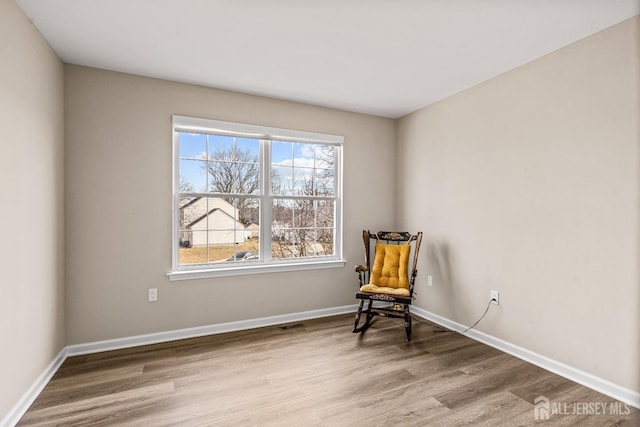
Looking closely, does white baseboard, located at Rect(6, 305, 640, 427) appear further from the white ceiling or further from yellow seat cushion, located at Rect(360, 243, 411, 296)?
the white ceiling

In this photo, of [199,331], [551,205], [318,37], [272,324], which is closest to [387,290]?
[272,324]

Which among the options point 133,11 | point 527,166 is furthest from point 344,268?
point 133,11

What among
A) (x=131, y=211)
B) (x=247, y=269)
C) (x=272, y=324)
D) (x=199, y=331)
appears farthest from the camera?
(x=272, y=324)

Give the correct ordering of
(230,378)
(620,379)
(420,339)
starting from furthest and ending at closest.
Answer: (420,339)
(230,378)
(620,379)

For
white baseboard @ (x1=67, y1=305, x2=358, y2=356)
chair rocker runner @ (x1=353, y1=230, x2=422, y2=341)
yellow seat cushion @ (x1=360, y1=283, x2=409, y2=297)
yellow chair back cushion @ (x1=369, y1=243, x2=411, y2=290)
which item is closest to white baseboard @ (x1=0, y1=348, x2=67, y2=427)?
white baseboard @ (x1=67, y1=305, x2=358, y2=356)

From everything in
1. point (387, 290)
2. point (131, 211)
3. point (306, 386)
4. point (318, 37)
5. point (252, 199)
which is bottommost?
point (306, 386)

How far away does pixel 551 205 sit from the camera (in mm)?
2561

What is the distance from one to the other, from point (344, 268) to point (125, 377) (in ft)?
7.97

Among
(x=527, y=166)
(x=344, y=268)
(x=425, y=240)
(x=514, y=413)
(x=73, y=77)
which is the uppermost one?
(x=73, y=77)

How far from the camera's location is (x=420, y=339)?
315cm

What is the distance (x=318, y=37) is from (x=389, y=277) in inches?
96.7

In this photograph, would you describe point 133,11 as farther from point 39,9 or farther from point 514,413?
point 514,413

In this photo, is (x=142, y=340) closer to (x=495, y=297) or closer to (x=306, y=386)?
(x=306, y=386)

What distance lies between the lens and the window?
3264mm
